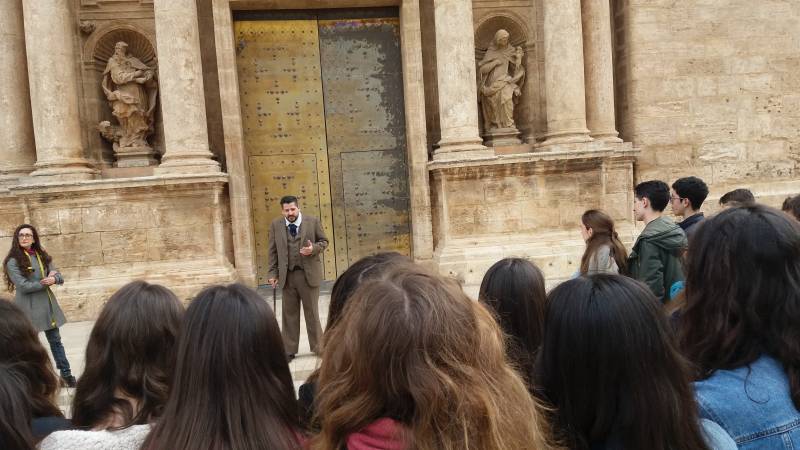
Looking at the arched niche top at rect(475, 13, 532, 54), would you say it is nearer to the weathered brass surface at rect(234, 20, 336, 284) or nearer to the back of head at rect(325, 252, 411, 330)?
the weathered brass surface at rect(234, 20, 336, 284)

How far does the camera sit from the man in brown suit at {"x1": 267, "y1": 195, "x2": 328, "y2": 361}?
264 inches

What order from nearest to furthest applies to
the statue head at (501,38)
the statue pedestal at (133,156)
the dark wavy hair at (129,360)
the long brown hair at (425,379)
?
the long brown hair at (425,379) < the dark wavy hair at (129,360) < the statue pedestal at (133,156) < the statue head at (501,38)

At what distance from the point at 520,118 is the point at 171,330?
9.69m

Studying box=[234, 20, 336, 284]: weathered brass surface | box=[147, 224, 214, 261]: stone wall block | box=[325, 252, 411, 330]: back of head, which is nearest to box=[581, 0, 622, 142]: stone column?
box=[234, 20, 336, 284]: weathered brass surface

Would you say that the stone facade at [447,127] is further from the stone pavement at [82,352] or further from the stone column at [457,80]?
the stone pavement at [82,352]

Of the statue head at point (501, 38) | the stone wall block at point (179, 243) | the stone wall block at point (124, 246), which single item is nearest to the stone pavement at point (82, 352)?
the stone wall block at point (124, 246)

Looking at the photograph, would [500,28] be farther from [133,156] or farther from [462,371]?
[462,371]

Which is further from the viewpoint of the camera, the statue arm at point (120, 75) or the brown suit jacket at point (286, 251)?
the statue arm at point (120, 75)

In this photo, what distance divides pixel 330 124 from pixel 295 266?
4.60 metres

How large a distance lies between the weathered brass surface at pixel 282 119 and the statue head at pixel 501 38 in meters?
→ 3.16

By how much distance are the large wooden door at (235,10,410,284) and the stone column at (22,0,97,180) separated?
2662 millimetres

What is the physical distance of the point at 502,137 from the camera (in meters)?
10.7

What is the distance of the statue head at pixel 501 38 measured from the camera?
414 inches

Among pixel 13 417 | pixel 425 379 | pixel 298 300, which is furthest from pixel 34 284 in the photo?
pixel 425 379
